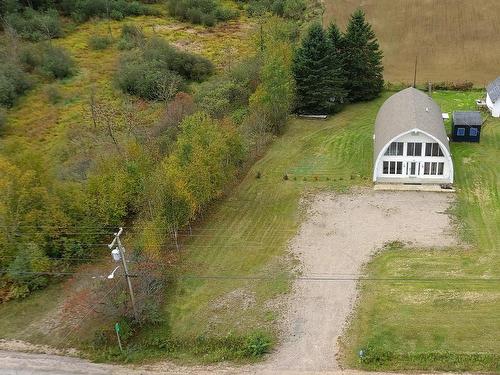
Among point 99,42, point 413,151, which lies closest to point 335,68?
point 413,151

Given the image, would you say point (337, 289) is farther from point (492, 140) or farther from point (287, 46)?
point (287, 46)

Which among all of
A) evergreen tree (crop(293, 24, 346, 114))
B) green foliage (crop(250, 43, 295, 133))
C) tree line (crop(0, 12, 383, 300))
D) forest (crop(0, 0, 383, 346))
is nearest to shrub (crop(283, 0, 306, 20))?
forest (crop(0, 0, 383, 346))

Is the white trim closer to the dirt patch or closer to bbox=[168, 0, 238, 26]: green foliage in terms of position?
the dirt patch

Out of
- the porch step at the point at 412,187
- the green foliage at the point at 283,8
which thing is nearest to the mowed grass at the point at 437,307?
the porch step at the point at 412,187

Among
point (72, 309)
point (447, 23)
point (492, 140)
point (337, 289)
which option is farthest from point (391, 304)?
point (447, 23)

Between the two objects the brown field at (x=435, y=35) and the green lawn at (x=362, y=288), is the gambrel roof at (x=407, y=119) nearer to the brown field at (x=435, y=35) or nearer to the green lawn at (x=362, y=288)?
the green lawn at (x=362, y=288)
